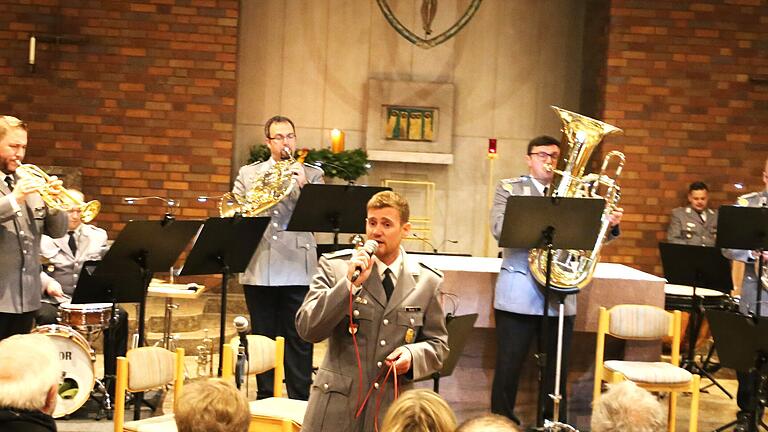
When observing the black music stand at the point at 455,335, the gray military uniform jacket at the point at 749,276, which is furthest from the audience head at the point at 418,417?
the gray military uniform jacket at the point at 749,276

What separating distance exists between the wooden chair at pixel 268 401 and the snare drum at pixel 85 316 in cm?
179

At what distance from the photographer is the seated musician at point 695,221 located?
9.62m

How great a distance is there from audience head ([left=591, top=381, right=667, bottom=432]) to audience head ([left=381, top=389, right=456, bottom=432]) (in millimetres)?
416

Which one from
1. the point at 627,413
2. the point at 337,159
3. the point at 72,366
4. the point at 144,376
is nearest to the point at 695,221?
the point at 337,159

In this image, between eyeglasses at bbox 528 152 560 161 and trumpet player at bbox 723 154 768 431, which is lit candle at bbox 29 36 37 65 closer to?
eyeglasses at bbox 528 152 560 161

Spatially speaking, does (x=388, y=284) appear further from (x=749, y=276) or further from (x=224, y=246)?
(x=749, y=276)

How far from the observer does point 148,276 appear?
5.55 metres

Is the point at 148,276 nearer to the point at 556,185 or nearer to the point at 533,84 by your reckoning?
the point at 556,185

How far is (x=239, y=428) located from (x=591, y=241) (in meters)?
2.87

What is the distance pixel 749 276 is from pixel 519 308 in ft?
5.52

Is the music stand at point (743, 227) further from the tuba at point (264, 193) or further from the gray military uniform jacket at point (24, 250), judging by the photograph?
the gray military uniform jacket at point (24, 250)

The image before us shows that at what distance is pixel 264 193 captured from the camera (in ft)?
19.7

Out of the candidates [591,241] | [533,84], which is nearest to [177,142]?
[533,84]

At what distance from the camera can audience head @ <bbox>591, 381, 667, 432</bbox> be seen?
274 cm
